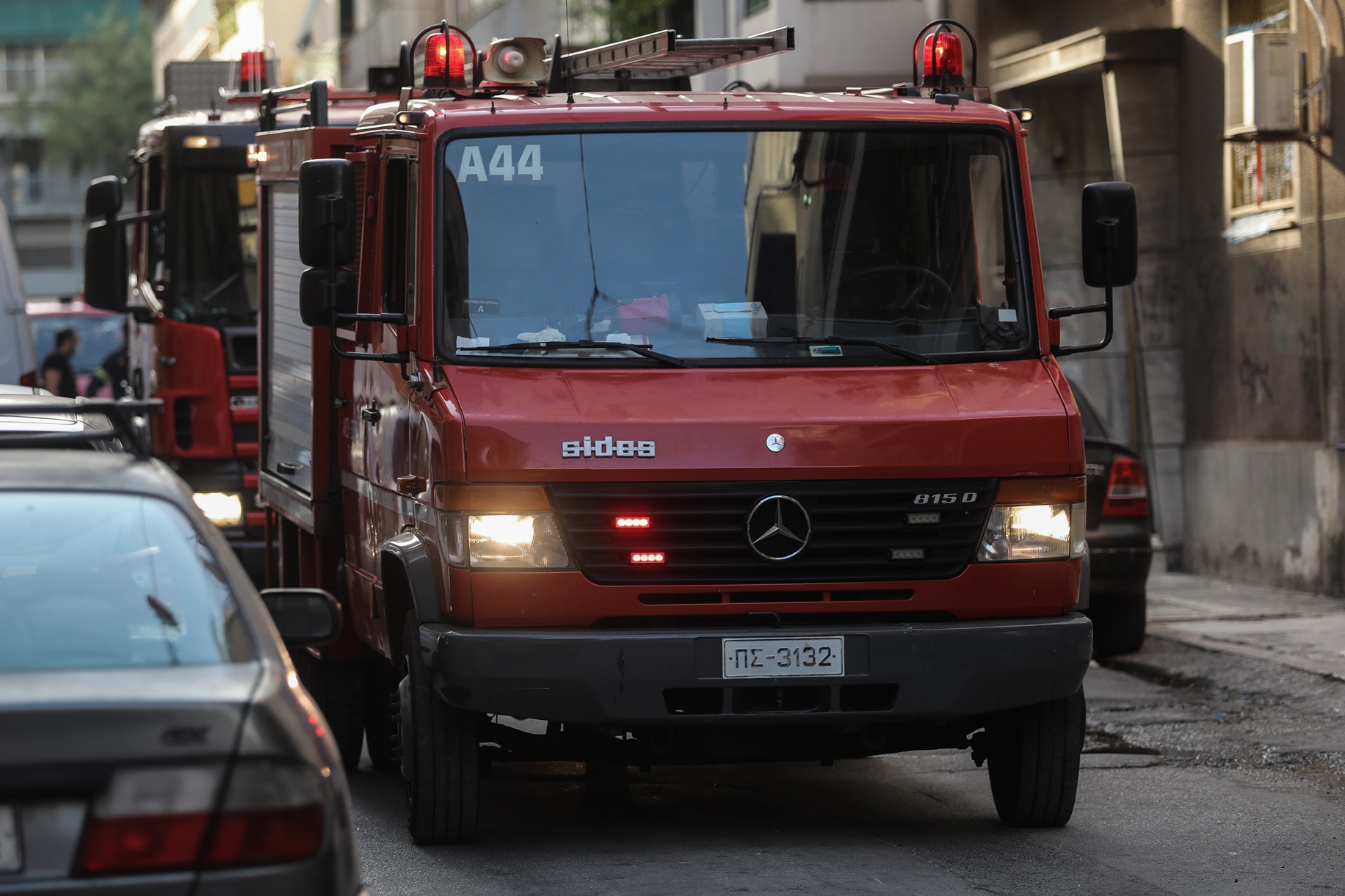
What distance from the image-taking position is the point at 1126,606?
12.7 m

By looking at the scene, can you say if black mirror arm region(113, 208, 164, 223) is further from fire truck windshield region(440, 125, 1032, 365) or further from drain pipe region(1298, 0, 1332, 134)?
drain pipe region(1298, 0, 1332, 134)

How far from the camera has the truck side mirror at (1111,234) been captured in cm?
777

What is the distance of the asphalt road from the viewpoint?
23.0ft

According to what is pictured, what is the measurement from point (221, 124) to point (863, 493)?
8.24 metres

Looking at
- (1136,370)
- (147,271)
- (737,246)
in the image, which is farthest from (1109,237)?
(1136,370)

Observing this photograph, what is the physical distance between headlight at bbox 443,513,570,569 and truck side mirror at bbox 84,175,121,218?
23.7 feet

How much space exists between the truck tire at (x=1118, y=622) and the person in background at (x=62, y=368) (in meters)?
13.7

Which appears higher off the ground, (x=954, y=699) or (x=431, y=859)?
(x=954, y=699)

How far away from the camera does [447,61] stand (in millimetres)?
8258

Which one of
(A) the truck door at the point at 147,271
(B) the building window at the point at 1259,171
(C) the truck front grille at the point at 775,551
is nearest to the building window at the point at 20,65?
(A) the truck door at the point at 147,271

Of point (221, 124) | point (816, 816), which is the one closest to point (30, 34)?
point (221, 124)

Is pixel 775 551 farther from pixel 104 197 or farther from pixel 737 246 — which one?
pixel 104 197

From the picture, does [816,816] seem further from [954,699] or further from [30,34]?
[30,34]

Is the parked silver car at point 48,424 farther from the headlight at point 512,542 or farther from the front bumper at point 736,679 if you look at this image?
the front bumper at point 736,679
